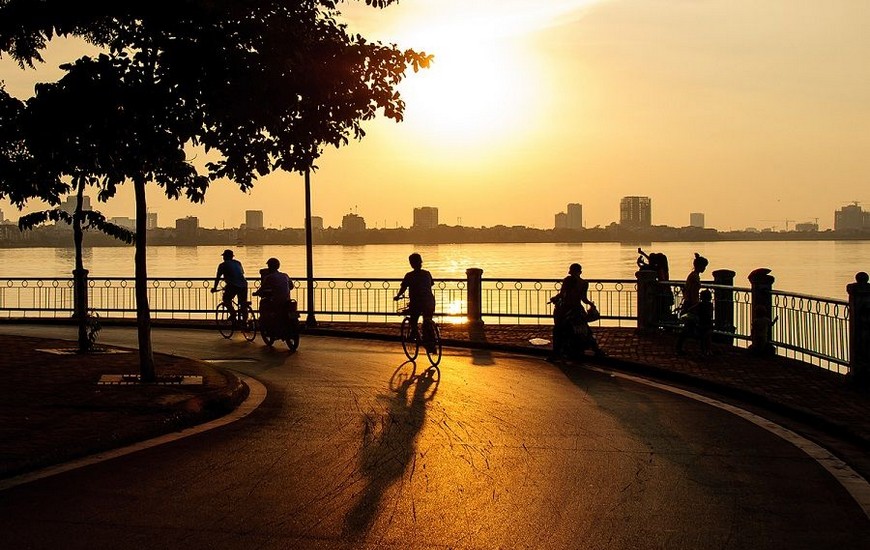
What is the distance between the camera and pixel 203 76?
12.6 meters

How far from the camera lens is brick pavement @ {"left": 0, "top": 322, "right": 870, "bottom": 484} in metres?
9.55

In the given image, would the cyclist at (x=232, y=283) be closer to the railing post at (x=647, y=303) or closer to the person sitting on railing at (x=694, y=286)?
the railing post at (x=647, y=303)

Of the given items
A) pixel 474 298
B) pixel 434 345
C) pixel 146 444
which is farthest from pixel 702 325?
pixel 146 444

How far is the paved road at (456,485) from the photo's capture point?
6.42 meters

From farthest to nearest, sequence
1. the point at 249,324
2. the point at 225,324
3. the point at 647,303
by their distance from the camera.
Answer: the point at 225,324, the point at 249,324, the point at 647,303

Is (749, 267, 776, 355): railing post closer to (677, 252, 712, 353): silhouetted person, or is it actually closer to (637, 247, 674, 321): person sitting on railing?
(677, 252, 712, 353): silhouetted person

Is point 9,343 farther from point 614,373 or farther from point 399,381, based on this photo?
point 614,373

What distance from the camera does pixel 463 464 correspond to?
870 centimetres

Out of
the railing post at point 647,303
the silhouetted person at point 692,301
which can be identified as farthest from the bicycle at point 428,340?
the railing post at point 647,303

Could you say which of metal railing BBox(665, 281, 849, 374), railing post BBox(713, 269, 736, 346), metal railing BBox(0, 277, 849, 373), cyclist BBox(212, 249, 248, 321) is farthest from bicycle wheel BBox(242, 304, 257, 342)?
railing post BBox(713, 269, 736, 346)

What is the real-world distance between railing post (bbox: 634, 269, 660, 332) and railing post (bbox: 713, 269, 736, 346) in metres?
1.80

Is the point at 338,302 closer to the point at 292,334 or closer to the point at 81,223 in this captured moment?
the point at 292,334

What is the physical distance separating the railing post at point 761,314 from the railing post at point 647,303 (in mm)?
4175

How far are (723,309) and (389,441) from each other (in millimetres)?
11205
